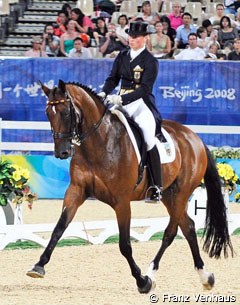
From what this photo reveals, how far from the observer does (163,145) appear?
1013 centimetres

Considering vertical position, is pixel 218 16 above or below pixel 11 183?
above

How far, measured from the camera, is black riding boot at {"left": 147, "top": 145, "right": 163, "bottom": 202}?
9938 millimetres

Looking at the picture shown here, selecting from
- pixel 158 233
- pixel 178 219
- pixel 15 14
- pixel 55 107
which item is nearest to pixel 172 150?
pixel 178 219

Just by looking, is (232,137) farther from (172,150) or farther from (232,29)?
(172,150)

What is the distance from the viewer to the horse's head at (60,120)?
909cm

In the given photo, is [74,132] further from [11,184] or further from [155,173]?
[11,184]

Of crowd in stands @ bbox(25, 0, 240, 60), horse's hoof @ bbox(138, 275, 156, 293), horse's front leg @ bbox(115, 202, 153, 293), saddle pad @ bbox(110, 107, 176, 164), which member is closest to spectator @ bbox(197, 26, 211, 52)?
crowd in stands @ bbox(25, 0, 240, 60)

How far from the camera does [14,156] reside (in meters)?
17.3

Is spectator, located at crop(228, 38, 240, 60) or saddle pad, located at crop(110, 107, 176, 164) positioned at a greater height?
saddle pad, located at crop(110, 107, 176, 164)

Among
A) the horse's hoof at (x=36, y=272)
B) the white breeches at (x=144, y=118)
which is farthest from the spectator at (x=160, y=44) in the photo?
the horse's hoof at (x=36, y=272)

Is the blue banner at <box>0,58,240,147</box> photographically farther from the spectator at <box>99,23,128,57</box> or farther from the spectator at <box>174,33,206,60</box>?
the spectator at <box>99,23,128,57</box>

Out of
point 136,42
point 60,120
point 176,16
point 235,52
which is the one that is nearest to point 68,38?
point 176,16

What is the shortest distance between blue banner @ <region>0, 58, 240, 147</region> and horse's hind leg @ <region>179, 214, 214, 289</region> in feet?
22.9

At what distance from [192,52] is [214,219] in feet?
28.6
